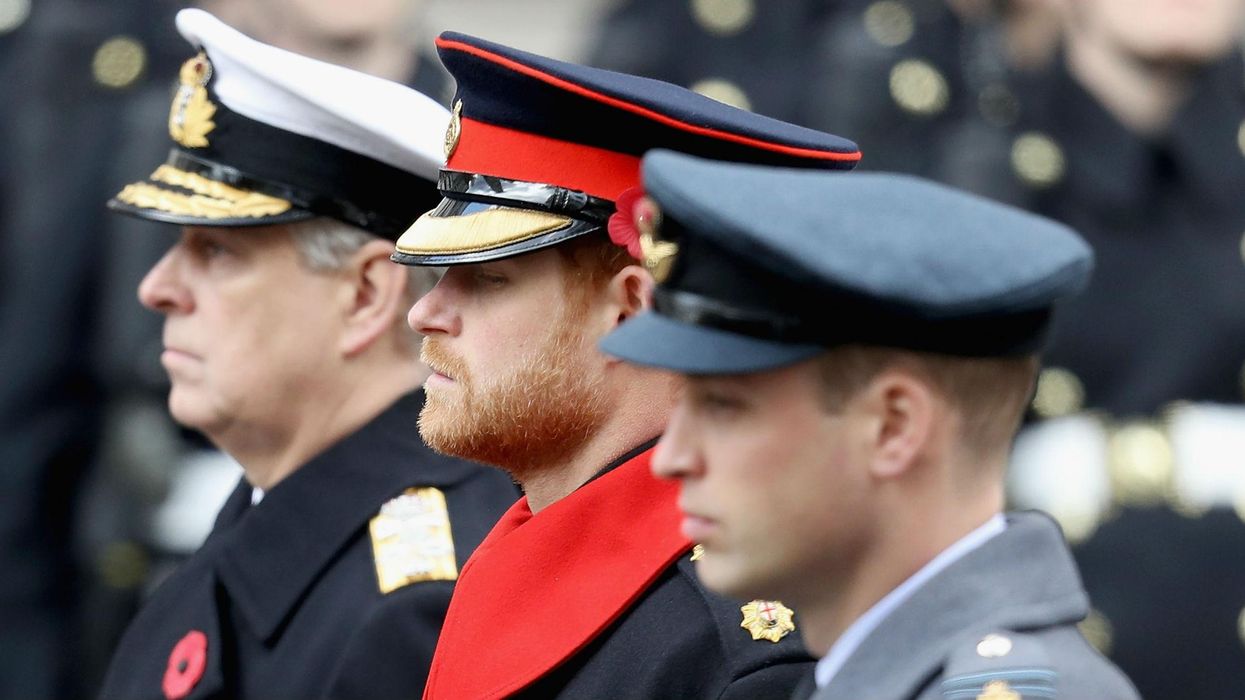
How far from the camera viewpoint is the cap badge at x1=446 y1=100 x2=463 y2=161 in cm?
309

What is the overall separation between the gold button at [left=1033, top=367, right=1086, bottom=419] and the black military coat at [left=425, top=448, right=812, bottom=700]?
9.34ft

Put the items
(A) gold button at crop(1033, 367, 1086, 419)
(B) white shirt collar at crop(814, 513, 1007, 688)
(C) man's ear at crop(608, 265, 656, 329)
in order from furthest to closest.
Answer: (A) gold button at crop(1033, 367, 1086, 419), (C) man's ear at crop(608, 265, 656, 329), (B) white shirt collar at crop(814, 513, 1007, 688)

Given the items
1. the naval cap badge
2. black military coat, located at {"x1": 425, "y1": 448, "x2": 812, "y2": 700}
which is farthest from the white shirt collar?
the naval cap badge

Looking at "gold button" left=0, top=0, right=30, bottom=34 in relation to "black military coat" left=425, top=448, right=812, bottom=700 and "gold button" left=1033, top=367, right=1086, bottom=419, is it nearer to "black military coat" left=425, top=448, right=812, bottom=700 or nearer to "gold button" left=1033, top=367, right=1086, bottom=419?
"gold button" left=1033, top=367, right=1086, bottom=419

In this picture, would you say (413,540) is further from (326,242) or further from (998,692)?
(998,692)

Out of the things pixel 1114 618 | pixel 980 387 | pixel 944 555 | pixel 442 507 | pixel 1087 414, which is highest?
pixel 980 387

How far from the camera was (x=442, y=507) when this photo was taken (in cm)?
362

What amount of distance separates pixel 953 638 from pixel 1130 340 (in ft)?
11.7

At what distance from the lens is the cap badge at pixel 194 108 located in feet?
12.6

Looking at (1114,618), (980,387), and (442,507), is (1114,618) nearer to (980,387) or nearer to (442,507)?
(442,507)

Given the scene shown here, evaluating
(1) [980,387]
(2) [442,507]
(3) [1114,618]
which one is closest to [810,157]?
(1) [980,387]

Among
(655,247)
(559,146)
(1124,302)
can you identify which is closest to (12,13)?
(1124,302)

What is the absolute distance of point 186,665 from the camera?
11.8 feet

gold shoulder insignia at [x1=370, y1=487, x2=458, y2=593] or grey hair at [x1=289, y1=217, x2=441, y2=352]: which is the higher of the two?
grey hair at [x1=289, y1=217, x2=441, y2=352]
